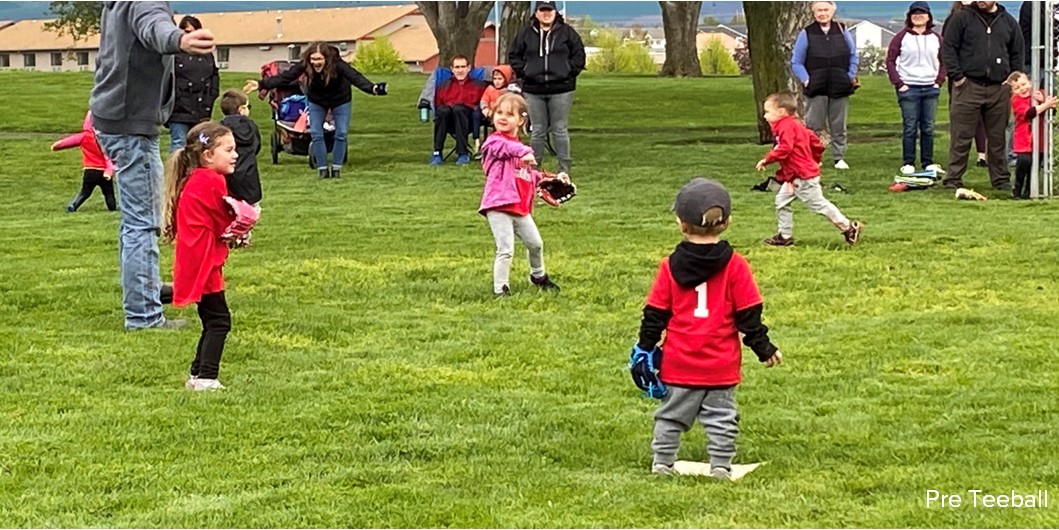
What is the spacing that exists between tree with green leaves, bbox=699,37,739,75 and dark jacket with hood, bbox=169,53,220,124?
57559 mm

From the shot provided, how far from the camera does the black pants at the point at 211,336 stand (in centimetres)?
758

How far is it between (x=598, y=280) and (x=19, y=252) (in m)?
4.53

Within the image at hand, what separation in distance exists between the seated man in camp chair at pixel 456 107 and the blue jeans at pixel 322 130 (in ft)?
5.71

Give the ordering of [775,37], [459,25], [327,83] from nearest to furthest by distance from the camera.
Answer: [327,83] → [775,37] → [459,25]

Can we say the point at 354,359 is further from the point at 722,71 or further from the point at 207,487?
the point at 722,71

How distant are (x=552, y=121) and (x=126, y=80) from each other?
8674 mm

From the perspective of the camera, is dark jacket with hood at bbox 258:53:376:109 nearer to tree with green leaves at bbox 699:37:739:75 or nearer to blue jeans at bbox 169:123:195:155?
blue jeans at bbox 169:123:195:155

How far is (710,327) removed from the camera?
5.88 m

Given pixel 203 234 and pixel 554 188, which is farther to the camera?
pixel 554 188

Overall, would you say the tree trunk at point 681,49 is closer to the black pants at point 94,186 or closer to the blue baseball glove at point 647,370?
the black pants at point 94,186

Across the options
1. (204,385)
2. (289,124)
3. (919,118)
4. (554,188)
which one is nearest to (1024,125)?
(919,118)

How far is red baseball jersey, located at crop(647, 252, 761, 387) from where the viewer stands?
19.2 feet

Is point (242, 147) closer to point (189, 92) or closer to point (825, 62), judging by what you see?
point (189, 92)

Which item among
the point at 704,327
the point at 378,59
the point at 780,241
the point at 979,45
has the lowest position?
the point at 780,241
